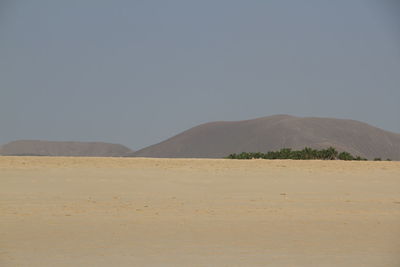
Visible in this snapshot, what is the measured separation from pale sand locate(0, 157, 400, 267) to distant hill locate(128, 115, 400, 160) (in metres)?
62.6

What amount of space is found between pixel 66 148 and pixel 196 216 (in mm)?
112475

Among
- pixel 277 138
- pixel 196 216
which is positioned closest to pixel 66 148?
pixel 277 138

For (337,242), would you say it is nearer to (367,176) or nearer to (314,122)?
(367,176)

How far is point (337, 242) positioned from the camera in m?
9.48

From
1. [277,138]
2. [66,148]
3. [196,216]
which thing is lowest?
[196,216]

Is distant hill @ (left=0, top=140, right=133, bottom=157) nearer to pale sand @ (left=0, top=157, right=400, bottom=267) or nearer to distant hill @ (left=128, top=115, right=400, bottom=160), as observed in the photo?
distant hill @ (left=128, top=115, right=400, bottom=160)

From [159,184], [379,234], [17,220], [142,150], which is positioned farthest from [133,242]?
[142,150]

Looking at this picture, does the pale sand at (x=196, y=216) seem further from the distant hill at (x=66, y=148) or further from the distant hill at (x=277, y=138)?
the distant hill at (x=66, y=148)

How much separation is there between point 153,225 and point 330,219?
10.2ft

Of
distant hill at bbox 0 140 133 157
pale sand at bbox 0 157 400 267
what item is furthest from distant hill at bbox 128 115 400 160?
pale sand at bbox 0 157 400 267

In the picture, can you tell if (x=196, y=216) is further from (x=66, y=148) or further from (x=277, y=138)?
(x=66, y=148)

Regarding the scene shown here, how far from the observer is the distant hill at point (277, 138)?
88500 millimetres

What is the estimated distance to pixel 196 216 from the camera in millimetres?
11859

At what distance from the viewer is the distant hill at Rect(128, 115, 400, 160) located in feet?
290
